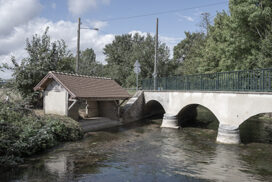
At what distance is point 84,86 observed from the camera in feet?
54.1

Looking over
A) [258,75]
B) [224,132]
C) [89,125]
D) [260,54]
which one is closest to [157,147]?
[224,132]

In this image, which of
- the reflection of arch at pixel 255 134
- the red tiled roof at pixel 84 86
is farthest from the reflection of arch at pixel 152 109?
the reflection of arch at pixel 255 134

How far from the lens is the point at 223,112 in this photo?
14500 mm

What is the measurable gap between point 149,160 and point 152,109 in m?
15.3

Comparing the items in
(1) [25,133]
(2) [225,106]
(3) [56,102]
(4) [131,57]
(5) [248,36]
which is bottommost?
(1) [25,133]

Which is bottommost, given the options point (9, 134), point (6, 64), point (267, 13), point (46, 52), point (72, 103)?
point (9, 134)

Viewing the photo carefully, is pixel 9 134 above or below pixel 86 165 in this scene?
above

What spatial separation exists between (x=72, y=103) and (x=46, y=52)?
786cm

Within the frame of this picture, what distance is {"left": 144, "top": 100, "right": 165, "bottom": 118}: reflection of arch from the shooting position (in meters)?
23.9

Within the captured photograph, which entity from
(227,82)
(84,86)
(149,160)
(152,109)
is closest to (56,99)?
(84,86)

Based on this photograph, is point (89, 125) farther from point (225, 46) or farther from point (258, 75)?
point (225, 46)

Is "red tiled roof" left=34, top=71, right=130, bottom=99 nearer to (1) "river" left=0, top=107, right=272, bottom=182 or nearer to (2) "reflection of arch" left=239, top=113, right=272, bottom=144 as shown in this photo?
(1) "river" left=0, top=107, right=272, bottom=182

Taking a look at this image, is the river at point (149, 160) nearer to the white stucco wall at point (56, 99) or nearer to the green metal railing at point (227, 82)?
the white stucco wall at point (56, 99)

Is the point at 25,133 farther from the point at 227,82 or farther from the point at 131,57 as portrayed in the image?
the point at 131,57
